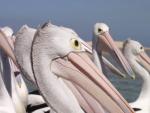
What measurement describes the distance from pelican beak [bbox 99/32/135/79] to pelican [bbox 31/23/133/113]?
13.2ft

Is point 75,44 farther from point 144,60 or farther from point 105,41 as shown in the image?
point 144,60

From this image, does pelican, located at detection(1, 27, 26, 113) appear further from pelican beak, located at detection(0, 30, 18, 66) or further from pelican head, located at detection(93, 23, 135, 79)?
pelican head, located at detection(93, 23, 135, 79)

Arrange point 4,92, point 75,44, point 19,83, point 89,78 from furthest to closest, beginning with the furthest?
point 19,83, point 4,92, point 75,44, point 89,78

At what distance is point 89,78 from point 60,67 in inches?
11.8

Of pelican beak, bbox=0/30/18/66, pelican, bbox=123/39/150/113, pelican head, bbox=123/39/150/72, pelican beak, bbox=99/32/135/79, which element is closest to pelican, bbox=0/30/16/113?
pelican beak, bbox=0/30/18/66

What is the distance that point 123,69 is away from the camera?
8938 millimetres

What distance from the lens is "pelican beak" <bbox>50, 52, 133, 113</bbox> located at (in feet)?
15.1

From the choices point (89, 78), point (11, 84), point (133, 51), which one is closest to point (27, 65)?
point (89, 78)

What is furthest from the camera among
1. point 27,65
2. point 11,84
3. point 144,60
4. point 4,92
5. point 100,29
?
point 144,60

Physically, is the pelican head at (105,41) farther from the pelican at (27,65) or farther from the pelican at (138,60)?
the pelican at (27,65)

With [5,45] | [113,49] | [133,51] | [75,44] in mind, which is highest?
[75,44]

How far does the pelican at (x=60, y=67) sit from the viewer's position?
474 cm

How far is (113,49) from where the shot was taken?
898 cm

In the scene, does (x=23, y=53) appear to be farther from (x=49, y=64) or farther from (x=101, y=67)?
(x=101, y=67)
